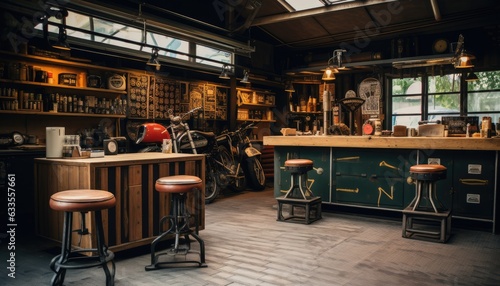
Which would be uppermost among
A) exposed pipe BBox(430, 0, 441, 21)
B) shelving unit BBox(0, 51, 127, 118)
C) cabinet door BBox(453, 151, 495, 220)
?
exposed pipe BBox(430, 0, 441, 21)

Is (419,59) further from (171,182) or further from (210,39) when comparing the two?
(171,182)

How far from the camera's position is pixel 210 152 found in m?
6.79

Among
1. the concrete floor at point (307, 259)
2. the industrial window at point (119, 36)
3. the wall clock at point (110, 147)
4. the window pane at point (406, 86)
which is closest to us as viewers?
the concrete floor at point (307, 259)

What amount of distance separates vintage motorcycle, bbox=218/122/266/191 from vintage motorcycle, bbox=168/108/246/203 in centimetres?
14

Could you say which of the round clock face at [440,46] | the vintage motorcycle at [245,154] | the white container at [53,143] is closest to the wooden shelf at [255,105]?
the vintage motorcycle at [245,154]

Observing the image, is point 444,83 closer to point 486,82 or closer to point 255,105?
point 486,82

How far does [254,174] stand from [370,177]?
291 centimetres

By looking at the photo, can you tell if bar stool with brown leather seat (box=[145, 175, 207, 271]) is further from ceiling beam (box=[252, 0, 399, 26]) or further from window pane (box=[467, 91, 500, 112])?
window pane (box=[467, 91, 500, 112])

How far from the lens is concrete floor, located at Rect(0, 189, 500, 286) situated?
3057 millimetres

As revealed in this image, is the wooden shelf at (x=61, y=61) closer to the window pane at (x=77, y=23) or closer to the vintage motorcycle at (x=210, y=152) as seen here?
the window pane at (x=77, y=23)

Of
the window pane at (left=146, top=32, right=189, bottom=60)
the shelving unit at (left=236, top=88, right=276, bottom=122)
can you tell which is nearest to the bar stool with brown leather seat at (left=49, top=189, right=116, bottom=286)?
the window pane at (left=146, top=32, right=189, bottom=60)

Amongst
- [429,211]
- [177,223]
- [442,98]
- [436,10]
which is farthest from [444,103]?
[177,223]

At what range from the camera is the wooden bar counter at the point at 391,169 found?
466cm

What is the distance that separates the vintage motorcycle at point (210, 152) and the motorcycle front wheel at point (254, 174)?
385 mm
